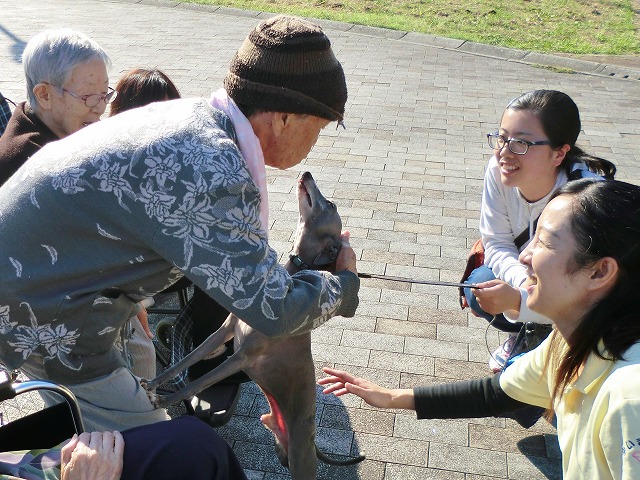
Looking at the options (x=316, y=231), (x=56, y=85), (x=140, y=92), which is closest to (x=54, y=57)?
(x=56, y=85)

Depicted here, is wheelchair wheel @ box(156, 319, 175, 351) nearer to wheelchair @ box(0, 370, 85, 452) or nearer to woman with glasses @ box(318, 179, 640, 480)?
wheelchair @ box(0, 370, 85, 452)

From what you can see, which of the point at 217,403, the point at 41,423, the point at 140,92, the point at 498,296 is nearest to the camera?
the point at 41,423

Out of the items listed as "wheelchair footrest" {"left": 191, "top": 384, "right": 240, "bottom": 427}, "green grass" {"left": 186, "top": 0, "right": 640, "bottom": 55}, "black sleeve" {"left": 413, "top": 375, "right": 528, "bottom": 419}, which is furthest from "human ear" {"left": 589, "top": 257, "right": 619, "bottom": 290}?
"green grass" {"left": 186, "top": 0, "right": 640, "bottom": 55}

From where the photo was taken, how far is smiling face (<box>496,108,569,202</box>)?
3270 millimetres

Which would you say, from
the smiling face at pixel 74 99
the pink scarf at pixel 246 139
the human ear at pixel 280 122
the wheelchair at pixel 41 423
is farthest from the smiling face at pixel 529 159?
the wheelchair at pixel 41 423

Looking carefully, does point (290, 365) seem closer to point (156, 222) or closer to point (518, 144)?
point (156, 222)

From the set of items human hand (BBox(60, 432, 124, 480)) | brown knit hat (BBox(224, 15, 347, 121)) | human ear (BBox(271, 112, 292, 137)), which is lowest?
human hand (BBox(60, 432, 124, 480))

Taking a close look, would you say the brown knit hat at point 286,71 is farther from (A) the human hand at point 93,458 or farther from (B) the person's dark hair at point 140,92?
(B) the person's dark hair at point 140,92

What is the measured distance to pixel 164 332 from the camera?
12.6 feet

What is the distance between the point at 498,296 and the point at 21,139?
2151 mm

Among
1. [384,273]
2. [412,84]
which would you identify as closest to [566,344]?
[384,273]

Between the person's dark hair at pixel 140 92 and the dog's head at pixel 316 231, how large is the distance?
50.8 inches

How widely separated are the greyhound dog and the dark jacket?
112 centimetres

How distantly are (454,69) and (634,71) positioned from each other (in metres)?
2.55
